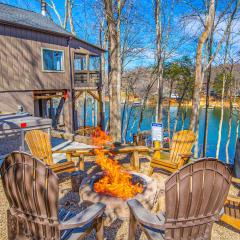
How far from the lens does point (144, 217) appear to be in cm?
248

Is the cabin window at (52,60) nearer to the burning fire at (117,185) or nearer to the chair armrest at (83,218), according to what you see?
the burning fire at (117,185)

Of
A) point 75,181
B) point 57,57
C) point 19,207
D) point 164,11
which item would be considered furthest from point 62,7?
point 19,207

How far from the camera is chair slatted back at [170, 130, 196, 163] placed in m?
5.44

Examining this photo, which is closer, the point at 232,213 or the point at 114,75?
the point at 232,213

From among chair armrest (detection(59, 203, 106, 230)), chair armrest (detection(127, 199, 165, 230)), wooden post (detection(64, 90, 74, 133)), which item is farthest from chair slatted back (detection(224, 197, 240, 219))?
wooden post (detection(64, 90, 74, 133))

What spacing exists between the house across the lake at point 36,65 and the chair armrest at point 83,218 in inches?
315

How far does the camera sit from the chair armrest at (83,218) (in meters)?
2.26

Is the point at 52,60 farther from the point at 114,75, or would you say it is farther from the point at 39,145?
the point at 39,145

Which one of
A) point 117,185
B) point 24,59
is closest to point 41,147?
point 117,185

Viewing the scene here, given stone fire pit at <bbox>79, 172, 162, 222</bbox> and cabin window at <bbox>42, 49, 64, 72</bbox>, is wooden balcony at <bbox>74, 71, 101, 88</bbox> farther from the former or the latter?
stone fire pit at <bbox>79, 172, 162, 222</bbox>

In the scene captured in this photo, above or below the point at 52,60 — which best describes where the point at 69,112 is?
below

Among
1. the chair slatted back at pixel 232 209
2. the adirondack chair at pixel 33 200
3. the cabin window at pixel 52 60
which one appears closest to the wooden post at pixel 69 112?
the cabin window at pixel 52 60

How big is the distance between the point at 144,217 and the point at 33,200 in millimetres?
1190

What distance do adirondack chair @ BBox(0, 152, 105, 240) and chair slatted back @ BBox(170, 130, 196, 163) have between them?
11.5ft
